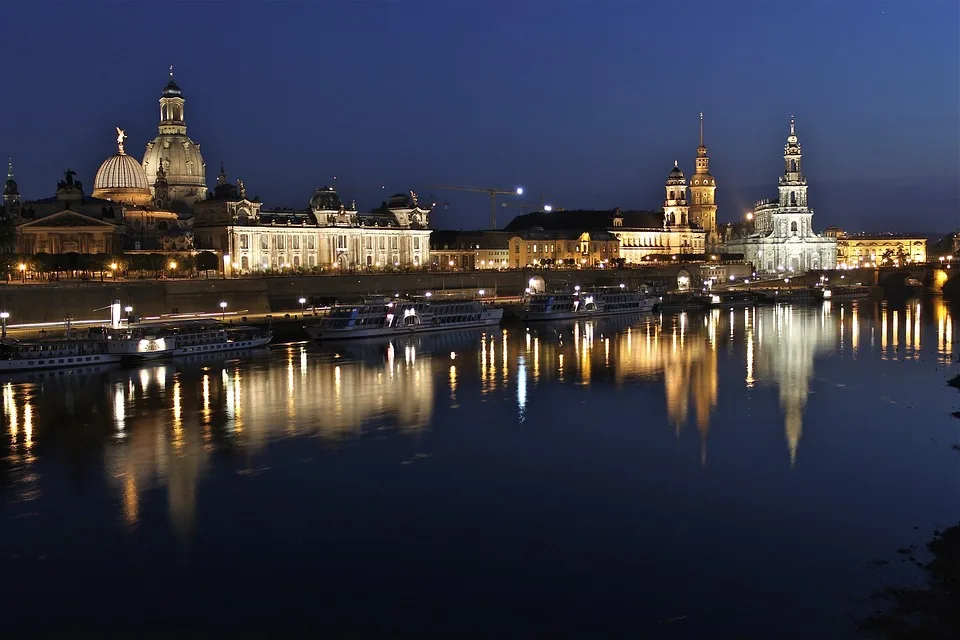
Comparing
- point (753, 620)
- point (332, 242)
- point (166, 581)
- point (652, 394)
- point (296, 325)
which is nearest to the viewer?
point (753, 620)

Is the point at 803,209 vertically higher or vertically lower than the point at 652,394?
higher

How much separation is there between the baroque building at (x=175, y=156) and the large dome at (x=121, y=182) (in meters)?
3.20

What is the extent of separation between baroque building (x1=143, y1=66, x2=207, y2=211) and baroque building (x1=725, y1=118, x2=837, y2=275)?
242 feet

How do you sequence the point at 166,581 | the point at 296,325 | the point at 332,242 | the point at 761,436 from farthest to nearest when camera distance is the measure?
the point at 332,242, the point at 296,325, the point at 761,436, the point at 166,581

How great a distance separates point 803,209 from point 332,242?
7022 cm

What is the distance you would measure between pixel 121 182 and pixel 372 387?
57911 mm

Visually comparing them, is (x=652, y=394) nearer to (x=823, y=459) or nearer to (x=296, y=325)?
(x=823, y=459)

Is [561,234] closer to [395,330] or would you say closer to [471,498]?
[395,330]

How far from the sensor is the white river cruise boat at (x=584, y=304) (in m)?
70.8

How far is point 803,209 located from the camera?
12988 cm

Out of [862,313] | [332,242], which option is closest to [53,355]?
[332,242]

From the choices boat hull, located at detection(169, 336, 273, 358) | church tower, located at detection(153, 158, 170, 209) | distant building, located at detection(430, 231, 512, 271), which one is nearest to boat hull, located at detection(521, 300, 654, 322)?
boat hull, located at detection(169, 336, 273, 358)

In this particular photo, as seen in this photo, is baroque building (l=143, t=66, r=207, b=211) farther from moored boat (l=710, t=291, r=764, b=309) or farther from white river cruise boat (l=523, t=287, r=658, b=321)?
moored boat (l=710, t=291, r=764, b=309)

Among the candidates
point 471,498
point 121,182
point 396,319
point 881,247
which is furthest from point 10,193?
point 881,247
